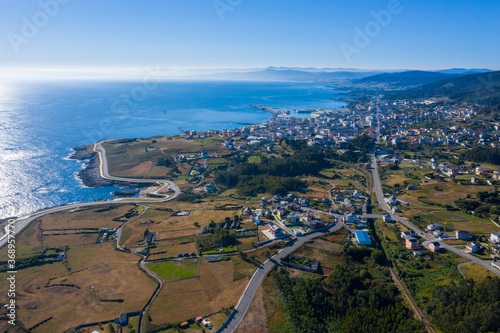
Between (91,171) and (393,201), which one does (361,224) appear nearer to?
(393,201)

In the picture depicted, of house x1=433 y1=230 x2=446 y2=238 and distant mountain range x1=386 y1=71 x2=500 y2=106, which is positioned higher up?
distant mountain range x1=386 y1=71 x2=500 y2=106

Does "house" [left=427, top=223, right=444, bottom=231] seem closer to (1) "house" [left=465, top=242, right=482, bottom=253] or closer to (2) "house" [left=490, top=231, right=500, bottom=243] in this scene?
(1) "house" [left=465, top=242, right=482, bottom=253]

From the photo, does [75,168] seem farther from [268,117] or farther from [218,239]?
[268,117]

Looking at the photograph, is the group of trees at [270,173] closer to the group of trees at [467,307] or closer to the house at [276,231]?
the house at [276,231]

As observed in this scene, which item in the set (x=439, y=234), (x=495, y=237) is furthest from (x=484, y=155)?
(x=439, y=234)

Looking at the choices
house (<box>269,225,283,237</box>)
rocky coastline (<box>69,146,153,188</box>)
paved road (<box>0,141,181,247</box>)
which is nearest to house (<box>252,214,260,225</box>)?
house (<box>269,225,283,237</box>)

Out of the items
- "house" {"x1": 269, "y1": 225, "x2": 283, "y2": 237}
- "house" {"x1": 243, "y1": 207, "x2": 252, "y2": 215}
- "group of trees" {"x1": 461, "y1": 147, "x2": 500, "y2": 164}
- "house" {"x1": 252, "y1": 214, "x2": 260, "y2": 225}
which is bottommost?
"house" {"x1": 243, "y1": 207, "x2": 252, "y2": 215}
